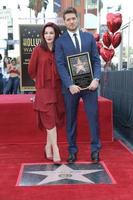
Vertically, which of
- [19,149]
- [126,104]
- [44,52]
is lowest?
[19,149]

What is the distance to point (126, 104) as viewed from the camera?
19.4 ft

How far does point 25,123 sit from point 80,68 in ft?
5.30

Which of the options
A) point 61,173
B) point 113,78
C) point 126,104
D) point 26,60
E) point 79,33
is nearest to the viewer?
point 61,173

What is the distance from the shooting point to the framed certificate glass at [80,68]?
13.8 ft

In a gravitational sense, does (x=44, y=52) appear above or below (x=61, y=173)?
above

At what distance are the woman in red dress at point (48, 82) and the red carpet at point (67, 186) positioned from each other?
1.66 ft

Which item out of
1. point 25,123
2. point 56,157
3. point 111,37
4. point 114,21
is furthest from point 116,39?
point 56,157

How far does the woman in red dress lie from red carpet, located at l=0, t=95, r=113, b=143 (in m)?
1.11

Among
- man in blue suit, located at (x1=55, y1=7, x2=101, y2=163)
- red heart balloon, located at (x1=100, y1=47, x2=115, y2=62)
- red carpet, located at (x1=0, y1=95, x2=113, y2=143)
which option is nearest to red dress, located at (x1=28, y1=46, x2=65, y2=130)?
man in blue suit, located at (x1=55, y1=7, x2=101, y2=163)

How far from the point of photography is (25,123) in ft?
18.1

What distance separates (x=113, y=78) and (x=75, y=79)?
9.19ft

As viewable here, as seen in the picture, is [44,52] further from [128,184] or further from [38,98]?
[128,184]

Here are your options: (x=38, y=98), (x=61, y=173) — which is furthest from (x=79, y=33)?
(x=61, y=173)

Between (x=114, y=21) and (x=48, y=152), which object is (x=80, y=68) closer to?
(x=48, y=152)
